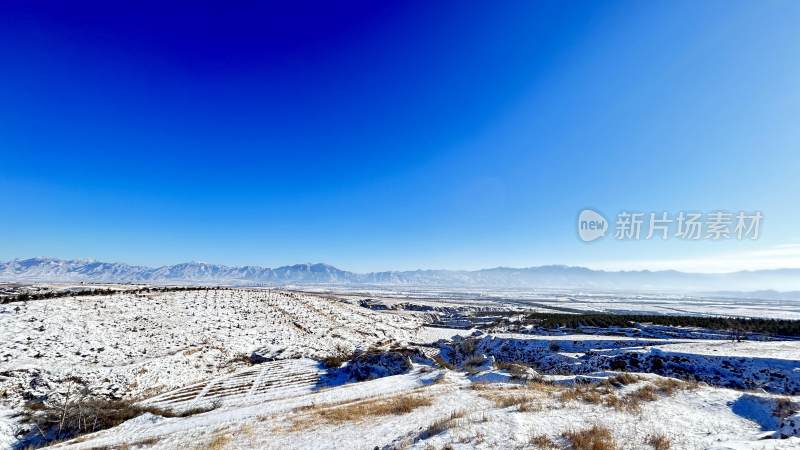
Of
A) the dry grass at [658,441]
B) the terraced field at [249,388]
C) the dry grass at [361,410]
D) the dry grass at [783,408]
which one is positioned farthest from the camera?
the terraced field at [249,388]

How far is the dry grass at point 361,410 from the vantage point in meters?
14.3

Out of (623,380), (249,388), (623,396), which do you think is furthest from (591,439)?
(249,388)

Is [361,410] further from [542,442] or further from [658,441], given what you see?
[658,441]

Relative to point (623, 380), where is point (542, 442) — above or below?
above

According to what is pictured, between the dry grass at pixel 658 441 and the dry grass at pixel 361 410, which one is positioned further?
the dry grass at pixel 361 410

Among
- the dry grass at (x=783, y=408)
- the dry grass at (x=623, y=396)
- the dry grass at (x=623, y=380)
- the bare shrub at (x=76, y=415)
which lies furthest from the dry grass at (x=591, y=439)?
the bare shrub at (x=76, y=415)

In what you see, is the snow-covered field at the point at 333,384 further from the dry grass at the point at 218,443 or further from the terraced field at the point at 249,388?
the terraced field at the point at 249,388

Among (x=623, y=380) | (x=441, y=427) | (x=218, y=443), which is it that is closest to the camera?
(x=441, y=427)

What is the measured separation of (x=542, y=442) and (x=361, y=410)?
8785 mm

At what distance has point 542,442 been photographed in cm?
930

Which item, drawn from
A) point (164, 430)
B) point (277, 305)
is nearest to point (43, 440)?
point (164, 430)

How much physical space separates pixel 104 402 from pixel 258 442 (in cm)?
1733

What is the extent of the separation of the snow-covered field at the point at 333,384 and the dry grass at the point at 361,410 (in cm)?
13

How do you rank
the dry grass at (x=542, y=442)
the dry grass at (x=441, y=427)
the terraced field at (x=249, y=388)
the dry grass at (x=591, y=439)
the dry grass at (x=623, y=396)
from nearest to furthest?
1. the dry grass at (x=591, y=439)
2. the dry grass at (x=542, y=442)
3. the dry grass at (x=441, y=427)
4. the dry grass at (x=623, y=396)
5. the terraced field at (x=249, y=388)
